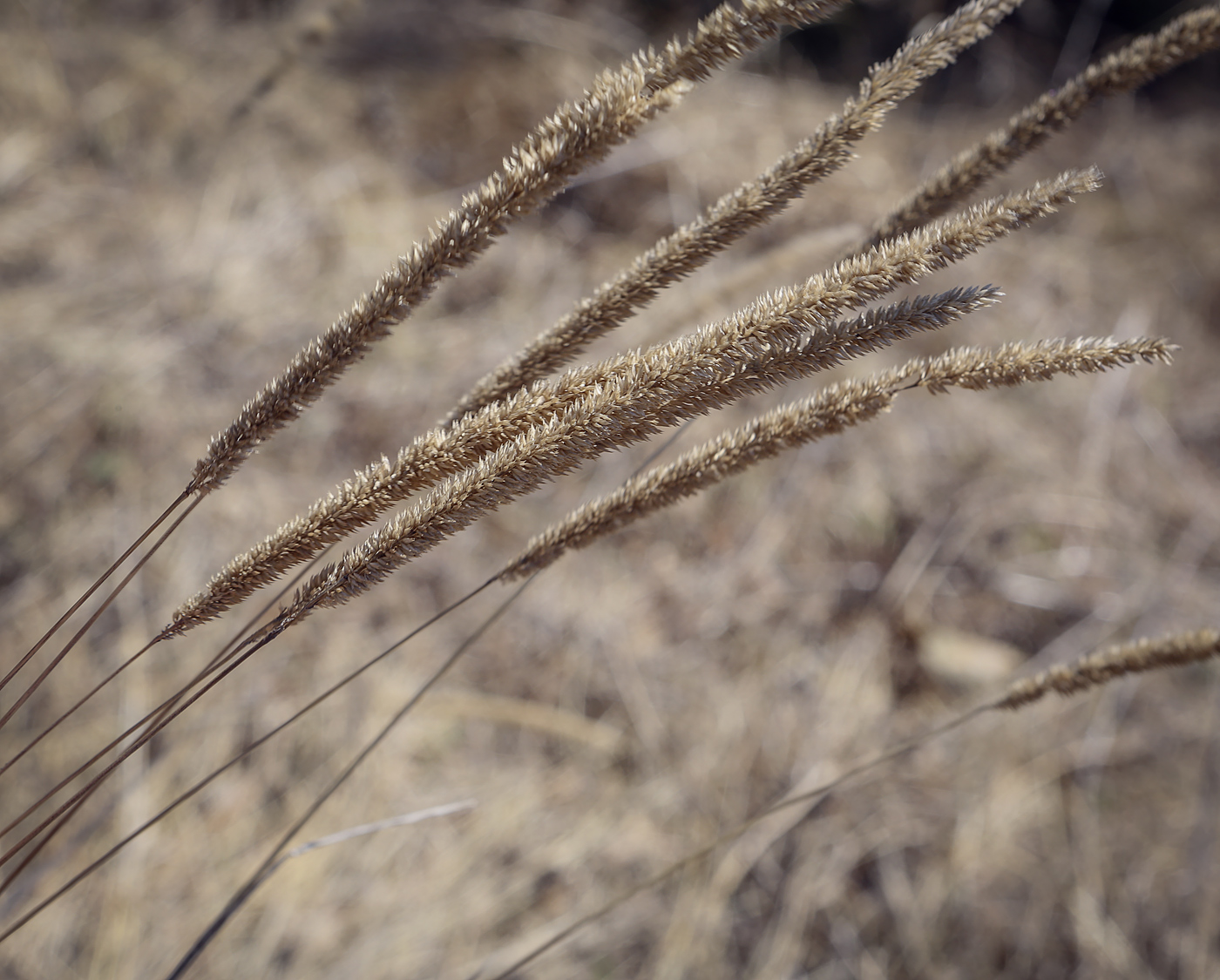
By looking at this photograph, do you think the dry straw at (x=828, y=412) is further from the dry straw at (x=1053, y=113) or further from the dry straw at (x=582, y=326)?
the dry straw at (x=1053, y=113)

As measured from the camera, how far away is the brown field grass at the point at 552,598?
1672 millimetres

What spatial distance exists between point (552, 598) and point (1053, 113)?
5.73 feet

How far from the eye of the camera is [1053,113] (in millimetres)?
904

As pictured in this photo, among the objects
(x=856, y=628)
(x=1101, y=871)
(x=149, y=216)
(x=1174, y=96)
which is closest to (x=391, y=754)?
(x=856, y=628)

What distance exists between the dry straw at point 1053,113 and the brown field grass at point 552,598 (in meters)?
0.18

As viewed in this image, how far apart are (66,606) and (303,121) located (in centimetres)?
240

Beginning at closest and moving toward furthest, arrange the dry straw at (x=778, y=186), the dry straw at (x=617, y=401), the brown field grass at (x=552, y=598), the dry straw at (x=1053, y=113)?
1. the dry straw at (x=617, y=401)
2. the dry straw at (x=778, y=186)
3. the dry straw at (x=1053, y=113)
4. the brown field grass at (x=552, y=598)

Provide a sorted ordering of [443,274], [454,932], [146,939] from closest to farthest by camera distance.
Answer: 1. [443,274]
2. [146,939]
3. [454,932]

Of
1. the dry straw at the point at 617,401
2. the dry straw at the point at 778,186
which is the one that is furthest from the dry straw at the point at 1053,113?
the dry straw at the point at 617,401

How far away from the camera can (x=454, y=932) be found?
1596 millimetres

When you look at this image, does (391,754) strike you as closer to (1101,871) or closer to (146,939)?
(146,939)

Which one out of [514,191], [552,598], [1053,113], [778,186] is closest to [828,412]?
[778,186]

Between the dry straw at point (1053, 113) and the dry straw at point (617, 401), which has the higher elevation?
the dry straw at point (617, 401)

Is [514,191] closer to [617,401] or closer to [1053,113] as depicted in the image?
[617,401]
